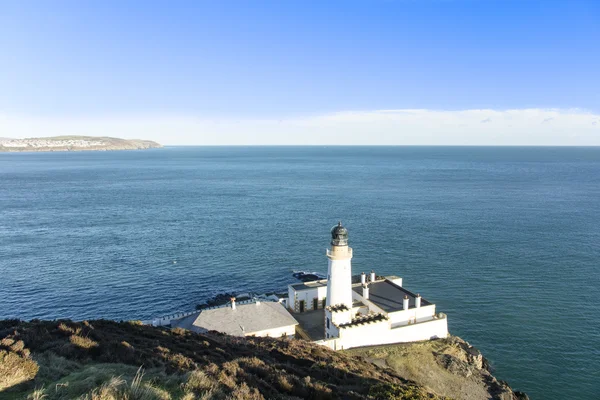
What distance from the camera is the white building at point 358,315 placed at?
98.4 ft

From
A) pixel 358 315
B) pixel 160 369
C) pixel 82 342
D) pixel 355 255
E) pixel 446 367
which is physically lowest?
pixel 446 367

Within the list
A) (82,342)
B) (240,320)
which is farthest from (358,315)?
(82,342)

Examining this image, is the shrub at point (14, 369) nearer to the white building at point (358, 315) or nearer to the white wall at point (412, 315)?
the white building at point (358, 315)

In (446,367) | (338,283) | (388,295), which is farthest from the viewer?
(388,295)

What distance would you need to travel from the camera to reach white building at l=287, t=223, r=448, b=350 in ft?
98.4

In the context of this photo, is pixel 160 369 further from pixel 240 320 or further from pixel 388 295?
pixel 388 295

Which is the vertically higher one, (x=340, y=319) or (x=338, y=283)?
(x=338, y=283)

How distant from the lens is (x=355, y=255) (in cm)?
5556

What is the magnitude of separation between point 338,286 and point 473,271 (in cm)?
2418

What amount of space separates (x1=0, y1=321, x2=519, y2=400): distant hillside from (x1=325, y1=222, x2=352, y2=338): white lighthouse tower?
7.14 metres

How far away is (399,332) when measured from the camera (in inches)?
1216

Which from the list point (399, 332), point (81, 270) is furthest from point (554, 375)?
point (81, 270)

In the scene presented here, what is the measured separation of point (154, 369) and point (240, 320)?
53.6 feet

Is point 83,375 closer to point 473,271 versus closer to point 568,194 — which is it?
point 473,271
